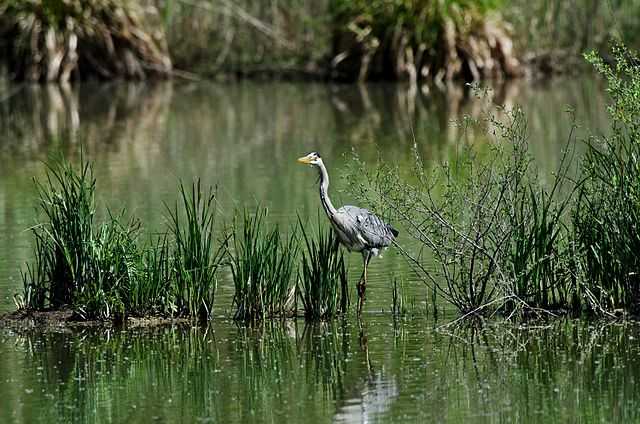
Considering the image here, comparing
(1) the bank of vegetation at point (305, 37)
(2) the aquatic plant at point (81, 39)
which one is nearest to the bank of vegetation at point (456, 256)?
(1) the bank of vegetation at point (305, 37)

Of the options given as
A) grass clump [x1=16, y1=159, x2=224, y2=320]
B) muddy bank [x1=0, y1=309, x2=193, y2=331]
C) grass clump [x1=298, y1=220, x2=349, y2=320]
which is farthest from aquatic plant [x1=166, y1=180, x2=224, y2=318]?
grass clump [x1=298, y1=220, x2=349, y2=320]

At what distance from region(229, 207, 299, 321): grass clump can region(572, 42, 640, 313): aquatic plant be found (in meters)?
1.71

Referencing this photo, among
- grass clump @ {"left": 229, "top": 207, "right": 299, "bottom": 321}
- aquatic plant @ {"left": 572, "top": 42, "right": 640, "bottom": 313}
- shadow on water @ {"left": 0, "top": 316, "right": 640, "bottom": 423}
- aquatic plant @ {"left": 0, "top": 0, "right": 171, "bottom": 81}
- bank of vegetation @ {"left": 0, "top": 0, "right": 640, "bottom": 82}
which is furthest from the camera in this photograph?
aquatic plant @ {"left": 0, "top": 0, "right": 171, "bottom": 81}

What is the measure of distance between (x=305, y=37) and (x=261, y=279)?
65.2 feet

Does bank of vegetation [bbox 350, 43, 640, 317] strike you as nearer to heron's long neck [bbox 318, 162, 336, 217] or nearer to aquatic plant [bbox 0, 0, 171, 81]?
heron's long neck [bbox 318, 162, 336, 217]

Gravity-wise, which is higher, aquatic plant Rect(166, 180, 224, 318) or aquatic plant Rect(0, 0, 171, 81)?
aquatic plant Rect(0, 0, 171, 81)

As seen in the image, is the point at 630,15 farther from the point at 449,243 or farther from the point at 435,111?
the point at 449,243

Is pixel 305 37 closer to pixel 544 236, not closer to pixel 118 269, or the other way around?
pixel 118 269

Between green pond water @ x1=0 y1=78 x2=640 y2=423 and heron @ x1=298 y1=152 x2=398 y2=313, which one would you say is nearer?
green pond water @ x1=0 y1=78 x2=640 y2=423

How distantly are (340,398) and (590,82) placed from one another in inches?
801

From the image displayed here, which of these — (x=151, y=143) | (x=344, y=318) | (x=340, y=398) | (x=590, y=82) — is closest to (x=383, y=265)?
(x=344, y=318)

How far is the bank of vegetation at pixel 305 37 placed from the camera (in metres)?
26.6

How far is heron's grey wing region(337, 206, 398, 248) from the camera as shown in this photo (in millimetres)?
8711

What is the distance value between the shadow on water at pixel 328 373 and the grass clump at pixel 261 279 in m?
0.16
